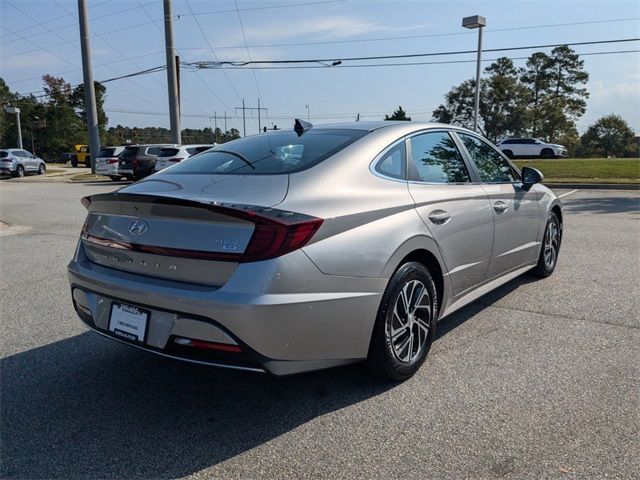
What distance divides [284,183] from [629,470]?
2106mm

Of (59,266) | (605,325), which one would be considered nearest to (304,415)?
(605,325)

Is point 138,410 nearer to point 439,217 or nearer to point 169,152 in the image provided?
point 439,217

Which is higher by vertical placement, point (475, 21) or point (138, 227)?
point (475, 21)

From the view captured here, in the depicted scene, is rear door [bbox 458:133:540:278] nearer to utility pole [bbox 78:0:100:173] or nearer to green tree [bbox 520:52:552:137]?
utility pole [bbox 78:0:100:173]

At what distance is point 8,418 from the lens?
2.89 meters

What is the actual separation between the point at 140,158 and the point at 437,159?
21290mm

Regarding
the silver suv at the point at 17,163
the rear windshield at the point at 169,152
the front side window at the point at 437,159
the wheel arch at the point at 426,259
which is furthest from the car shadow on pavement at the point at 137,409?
the silver suv at the point at 17,163

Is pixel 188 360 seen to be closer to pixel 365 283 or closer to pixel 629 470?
pixel 365 283

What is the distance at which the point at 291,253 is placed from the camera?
2541mm

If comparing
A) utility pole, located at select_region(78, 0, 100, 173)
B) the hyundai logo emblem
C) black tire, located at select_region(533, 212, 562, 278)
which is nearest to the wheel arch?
the hyundai logo emblem

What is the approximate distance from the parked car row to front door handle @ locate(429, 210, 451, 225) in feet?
55.3

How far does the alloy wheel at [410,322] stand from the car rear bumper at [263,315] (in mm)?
258

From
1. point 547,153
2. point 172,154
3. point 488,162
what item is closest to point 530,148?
point 547,153

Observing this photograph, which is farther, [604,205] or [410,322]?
[604,205]
